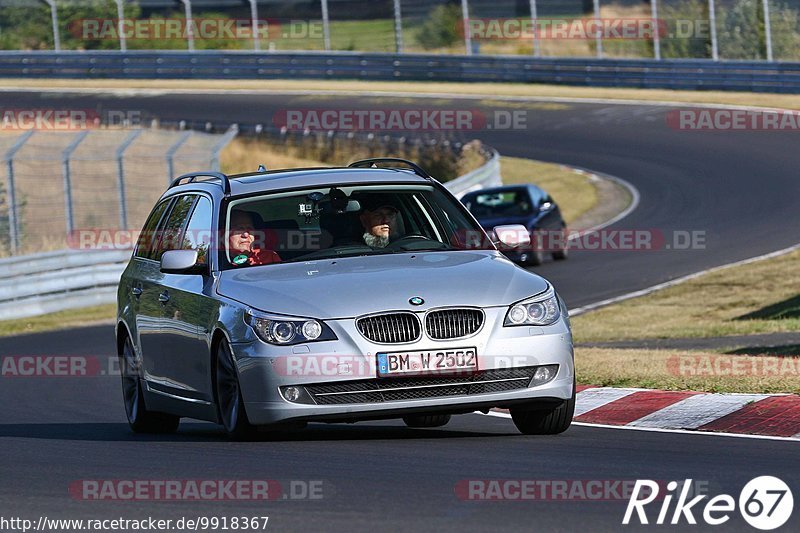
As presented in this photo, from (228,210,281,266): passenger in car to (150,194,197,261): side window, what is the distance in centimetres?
80

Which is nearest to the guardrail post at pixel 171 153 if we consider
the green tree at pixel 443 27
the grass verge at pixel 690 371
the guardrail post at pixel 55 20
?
the grass verge at pixel 690 371

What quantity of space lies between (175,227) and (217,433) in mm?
1497

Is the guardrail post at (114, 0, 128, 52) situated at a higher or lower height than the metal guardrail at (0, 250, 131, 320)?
higher

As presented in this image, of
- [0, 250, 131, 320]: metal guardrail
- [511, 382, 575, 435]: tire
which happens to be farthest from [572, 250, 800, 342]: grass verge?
[0, 250, 131, 320]: metal guardrail

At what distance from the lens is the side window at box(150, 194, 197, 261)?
417 inches

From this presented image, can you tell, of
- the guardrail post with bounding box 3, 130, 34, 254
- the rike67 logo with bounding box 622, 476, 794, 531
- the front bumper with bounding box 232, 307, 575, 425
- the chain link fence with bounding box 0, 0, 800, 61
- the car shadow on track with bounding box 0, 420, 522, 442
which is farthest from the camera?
the chain link fence with bounding box 0, 0, 800, 61

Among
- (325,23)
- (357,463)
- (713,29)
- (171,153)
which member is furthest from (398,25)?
(357,463)

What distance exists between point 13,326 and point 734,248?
11.5 metres

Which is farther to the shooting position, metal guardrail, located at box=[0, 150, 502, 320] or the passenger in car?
metal guardrail, located at box=[0, 150, 502, 320]

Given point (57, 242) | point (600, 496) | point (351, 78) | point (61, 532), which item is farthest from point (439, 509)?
point (351, 78)

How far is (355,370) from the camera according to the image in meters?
8.46

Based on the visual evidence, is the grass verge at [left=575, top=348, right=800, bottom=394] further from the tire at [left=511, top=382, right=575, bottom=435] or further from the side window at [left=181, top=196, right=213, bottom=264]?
the side window at [left=181, top=196, right=213, bottom=264]

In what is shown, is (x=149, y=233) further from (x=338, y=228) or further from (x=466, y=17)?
(x=466, y=17)

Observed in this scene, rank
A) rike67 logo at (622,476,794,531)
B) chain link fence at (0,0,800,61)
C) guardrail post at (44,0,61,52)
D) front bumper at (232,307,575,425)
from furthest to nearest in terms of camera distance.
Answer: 1. guardrail post at (44,0,61,52)
2. chain link fence at (0,0,800,61)
3. front bumper at (232,307,575,425)
4. rike67 logo at (622,476,794,531)
